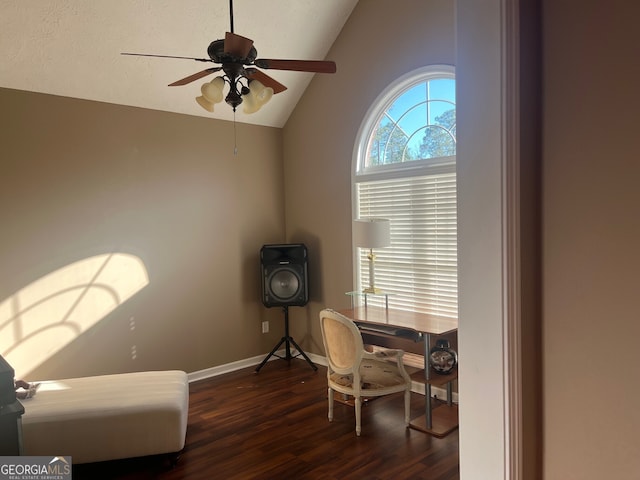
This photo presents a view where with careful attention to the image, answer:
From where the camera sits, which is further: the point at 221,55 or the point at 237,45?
the point at 221,55

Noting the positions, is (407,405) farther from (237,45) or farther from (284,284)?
(237,45)

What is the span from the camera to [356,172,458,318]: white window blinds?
3533 millimetres

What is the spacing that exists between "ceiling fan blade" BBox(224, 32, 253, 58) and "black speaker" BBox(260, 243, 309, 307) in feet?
8.23

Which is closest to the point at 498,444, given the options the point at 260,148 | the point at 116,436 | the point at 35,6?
the point at 116,436

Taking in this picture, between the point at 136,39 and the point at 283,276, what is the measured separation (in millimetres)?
2393

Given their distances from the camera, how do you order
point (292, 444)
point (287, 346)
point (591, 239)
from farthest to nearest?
point (287, 346) < point (292, 444) < point (591, 239)

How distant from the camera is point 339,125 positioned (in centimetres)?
429

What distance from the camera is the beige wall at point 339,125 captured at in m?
3.57

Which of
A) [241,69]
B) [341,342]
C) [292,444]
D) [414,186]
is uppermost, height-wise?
[241,69]

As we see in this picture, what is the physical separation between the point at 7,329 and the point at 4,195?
3.18 feet

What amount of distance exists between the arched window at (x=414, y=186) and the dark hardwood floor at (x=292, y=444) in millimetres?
979

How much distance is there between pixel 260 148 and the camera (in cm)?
471

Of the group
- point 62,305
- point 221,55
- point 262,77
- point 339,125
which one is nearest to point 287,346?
point 62,305

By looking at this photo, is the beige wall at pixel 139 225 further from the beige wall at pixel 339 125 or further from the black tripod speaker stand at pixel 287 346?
the beige wall at pixel 339 125
